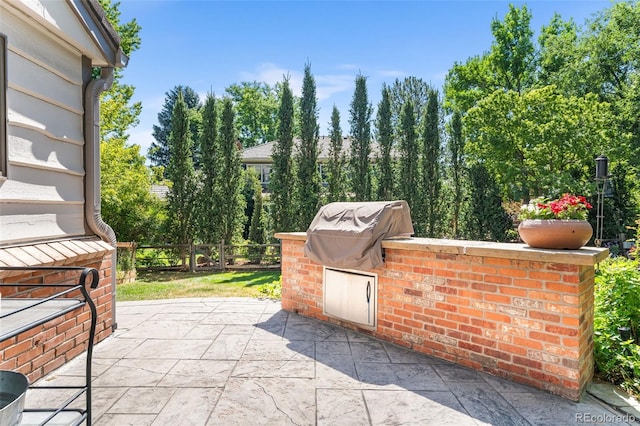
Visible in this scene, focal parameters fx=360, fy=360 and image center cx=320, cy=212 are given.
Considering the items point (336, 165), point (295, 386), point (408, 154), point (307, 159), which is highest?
point (408, 154)

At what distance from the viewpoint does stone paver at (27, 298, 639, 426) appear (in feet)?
8.18

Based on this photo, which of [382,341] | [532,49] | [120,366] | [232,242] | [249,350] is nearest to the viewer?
[120,366]

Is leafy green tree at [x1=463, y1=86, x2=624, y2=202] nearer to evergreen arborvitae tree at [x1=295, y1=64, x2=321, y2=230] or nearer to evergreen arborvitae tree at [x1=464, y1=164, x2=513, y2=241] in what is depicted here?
evergreen arborvitae tree at [x1=464, y1=164, x2=513, y2=241]

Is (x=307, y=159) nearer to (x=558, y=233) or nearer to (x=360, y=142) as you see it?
(x=360, y=142)

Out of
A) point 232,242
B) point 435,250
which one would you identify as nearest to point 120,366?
point 435,250

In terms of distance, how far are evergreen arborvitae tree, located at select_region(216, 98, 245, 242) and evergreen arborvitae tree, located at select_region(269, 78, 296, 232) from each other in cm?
119

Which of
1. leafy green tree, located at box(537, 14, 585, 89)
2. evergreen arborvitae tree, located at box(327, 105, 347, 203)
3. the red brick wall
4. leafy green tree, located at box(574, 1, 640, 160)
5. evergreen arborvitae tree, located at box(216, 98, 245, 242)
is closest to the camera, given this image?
the red brick wall

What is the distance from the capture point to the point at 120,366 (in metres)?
3.37

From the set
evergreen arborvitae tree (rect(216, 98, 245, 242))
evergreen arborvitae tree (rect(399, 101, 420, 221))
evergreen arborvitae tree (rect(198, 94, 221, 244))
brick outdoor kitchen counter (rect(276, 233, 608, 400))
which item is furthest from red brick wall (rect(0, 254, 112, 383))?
evergreen arborvitae tree (rect(399, 101, 420, 221))

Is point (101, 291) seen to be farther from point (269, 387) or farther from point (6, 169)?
point (269, 387)

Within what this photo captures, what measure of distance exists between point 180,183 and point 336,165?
18.6ft

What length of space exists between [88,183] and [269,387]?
2977mm

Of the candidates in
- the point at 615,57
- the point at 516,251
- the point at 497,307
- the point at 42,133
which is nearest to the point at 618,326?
the point at 497,307

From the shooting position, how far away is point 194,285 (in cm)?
876
